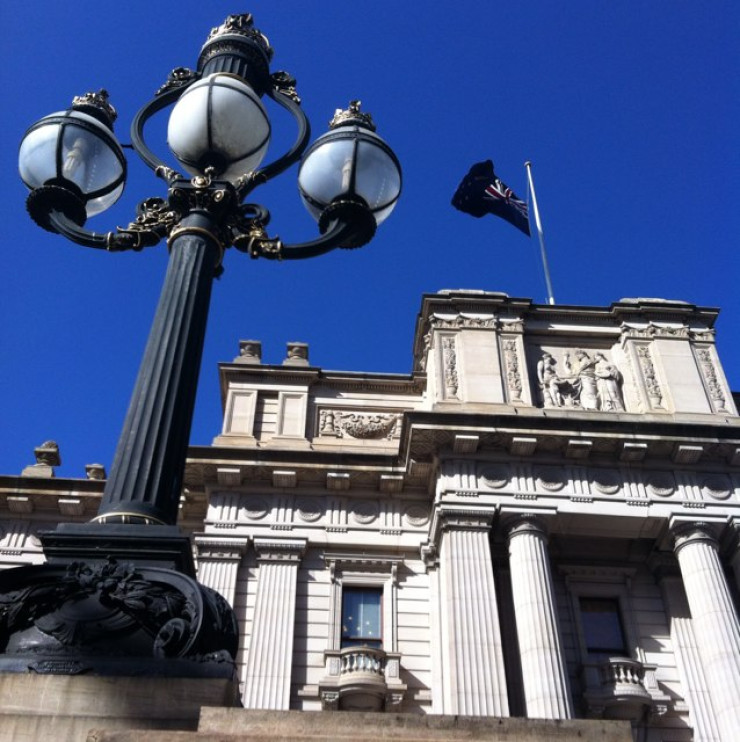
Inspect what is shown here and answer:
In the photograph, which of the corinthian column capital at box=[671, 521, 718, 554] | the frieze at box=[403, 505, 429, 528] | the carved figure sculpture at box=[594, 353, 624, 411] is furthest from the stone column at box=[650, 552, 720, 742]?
the frieze at box=[403, 505, 429, 528]

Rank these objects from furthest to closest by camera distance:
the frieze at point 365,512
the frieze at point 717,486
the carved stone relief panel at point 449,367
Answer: the carved stone relief panel at point 449,367
the frieze at point 365,512
the frieze at point 717,486

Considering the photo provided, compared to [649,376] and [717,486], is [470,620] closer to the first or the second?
[717,486]

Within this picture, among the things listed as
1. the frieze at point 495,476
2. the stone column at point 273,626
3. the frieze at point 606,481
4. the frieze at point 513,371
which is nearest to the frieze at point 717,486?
the frieze at point 606,481

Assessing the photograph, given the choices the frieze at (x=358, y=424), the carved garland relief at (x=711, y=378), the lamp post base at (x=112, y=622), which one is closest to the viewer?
the lamp post base at (x=112, y=622)

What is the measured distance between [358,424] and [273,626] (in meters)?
6.01

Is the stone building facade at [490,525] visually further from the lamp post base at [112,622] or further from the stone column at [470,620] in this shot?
the lamp post base at [112,622]

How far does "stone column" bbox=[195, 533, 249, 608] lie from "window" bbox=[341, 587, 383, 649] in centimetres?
251

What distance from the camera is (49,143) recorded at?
704 cm

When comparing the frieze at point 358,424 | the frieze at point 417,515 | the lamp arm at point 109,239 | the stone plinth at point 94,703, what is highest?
the frieze at point 358,424

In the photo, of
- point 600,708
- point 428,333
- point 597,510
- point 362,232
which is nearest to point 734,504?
point 597,510

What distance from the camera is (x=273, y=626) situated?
18109 mm

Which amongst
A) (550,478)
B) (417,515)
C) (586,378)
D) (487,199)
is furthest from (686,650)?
(487,199)

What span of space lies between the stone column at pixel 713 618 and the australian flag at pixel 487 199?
1132cm

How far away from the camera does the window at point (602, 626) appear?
1861 cm
